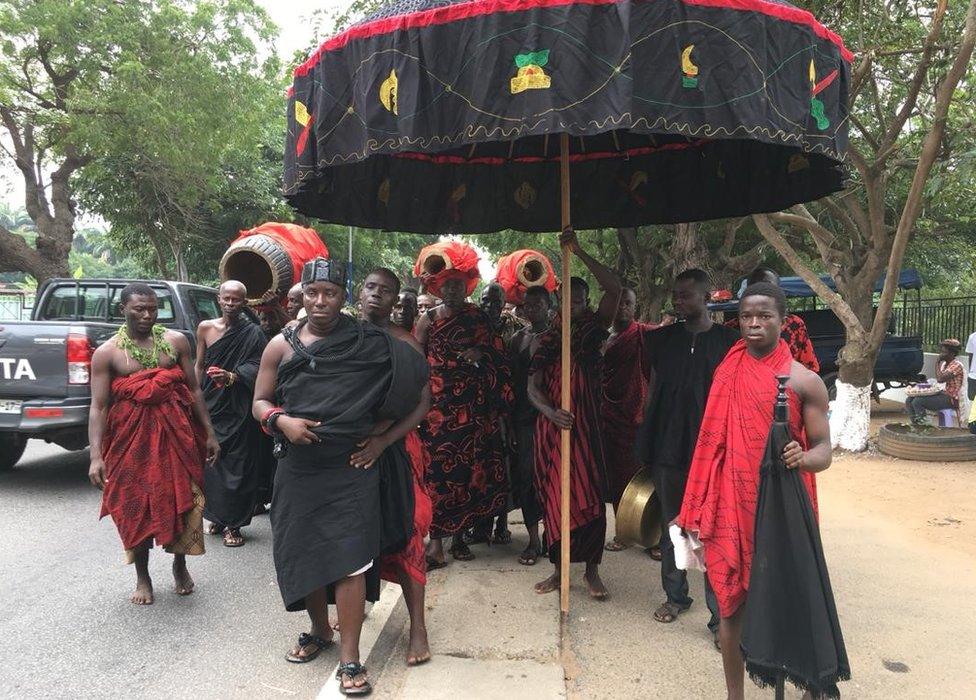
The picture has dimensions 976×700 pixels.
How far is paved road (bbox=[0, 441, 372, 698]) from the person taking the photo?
10.2 feet

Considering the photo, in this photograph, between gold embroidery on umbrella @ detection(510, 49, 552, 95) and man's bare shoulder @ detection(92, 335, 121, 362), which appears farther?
man's bare shoulder @ detection(92, 335, 121, 362)

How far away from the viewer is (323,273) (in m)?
2.97

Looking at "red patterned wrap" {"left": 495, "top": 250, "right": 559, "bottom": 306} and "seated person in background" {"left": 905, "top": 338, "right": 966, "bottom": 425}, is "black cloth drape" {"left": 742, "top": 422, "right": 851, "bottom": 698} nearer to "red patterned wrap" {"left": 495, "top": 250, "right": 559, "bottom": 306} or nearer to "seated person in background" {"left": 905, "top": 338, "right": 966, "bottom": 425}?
"red patterned wrap" {"left": 495, "top": 250, "right": 559, "bottom": 306}

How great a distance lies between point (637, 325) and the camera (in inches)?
183

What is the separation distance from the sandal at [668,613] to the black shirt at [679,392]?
0.73m

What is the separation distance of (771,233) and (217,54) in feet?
40.3

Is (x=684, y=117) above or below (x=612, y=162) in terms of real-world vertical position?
below

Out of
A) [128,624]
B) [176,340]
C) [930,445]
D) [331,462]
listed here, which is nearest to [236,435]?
[176,340]

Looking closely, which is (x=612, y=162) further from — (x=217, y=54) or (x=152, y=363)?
(x=217, y=54)

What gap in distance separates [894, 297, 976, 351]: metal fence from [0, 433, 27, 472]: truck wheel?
546 inches

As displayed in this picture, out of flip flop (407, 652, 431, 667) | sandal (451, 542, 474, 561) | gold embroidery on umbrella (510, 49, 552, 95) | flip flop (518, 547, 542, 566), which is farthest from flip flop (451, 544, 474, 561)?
gold embroidery on umbrella (510, 49, 552, 95)

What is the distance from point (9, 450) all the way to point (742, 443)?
7185mm

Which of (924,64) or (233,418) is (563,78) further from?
(924,64)

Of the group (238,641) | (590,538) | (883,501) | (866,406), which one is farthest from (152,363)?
(866,406)
